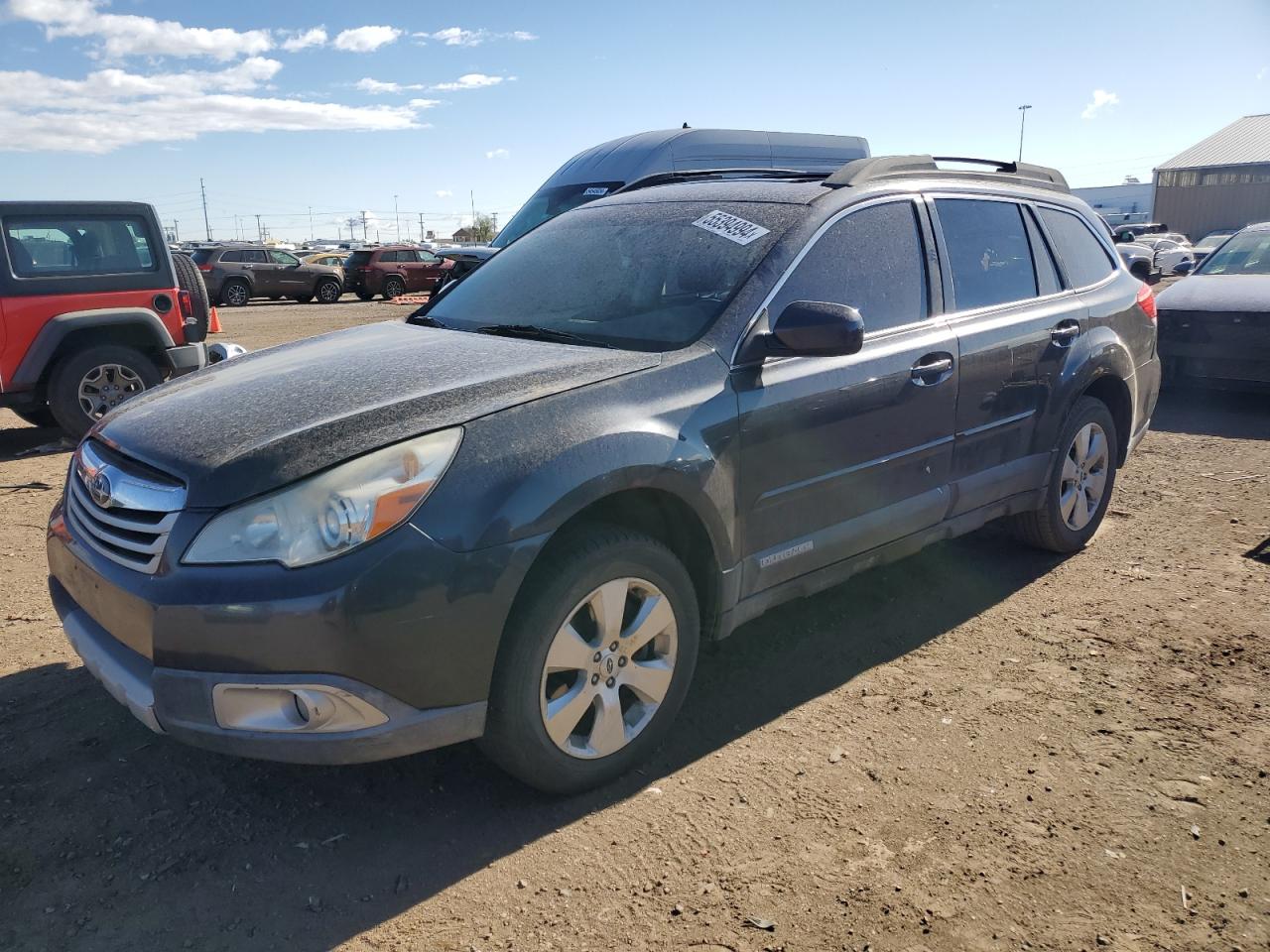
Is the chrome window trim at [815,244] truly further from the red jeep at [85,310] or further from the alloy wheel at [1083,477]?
the red jeep at [85,310]

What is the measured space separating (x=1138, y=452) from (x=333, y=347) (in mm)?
6093

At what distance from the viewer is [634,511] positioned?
3035mm

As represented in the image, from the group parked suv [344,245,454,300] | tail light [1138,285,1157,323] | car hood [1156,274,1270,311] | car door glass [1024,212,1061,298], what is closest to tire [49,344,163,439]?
car door glass [1024,212,1061,298]

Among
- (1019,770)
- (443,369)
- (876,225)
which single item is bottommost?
(1019,770)

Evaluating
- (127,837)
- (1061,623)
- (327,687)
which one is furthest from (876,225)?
(127,837)

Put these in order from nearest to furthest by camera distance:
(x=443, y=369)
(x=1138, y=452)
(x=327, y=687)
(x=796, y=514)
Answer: (x=327, y=687) → (x=443, y=369) → (x=796, y=514) → (x=1138, y=452)

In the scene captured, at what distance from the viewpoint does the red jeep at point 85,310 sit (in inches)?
→ 289

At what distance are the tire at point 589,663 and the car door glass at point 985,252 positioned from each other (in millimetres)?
1967

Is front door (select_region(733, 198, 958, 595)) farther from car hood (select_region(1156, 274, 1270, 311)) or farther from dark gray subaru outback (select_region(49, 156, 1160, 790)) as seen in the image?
car hood (select_region(1156, 274, 1270, 311))

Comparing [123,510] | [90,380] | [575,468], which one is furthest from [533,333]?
[90,380]

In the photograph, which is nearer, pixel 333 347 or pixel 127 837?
pixel 127 837

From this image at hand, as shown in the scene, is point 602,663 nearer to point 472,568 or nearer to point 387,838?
point 472,568

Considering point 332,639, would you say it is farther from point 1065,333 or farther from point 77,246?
point 77,246

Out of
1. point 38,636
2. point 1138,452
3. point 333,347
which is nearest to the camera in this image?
point 333,347
